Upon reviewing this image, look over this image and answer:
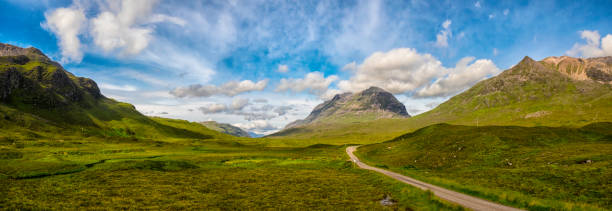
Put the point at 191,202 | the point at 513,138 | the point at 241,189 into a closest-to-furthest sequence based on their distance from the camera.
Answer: the point at 191,202 < the point at 241,189 < the point at 513,138

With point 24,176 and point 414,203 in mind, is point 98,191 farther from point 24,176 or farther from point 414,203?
point 414,203

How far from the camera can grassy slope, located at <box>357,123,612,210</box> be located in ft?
92.2

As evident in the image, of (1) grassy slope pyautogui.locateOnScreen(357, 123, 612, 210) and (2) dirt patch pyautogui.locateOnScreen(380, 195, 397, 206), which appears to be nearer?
(2) dirt patch pyautogui.locateOnScreen(380, 195, 397, 206)

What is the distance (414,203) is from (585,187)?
22.9 m

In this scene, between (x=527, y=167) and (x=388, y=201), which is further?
(x=527, y=167)

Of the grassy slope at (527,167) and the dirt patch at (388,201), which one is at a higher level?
the grassy slope at (527,167)

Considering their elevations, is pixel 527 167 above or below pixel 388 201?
above

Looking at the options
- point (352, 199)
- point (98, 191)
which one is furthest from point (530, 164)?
point (98, 191)

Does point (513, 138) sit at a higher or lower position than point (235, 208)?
higher

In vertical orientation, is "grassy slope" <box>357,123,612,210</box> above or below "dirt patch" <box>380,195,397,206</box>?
above

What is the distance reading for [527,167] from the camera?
151ft

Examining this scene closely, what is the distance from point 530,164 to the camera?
Result: 48.6 metres

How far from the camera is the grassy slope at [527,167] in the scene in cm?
2809

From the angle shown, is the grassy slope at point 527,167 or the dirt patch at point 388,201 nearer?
the dirt patch at point 388,201
